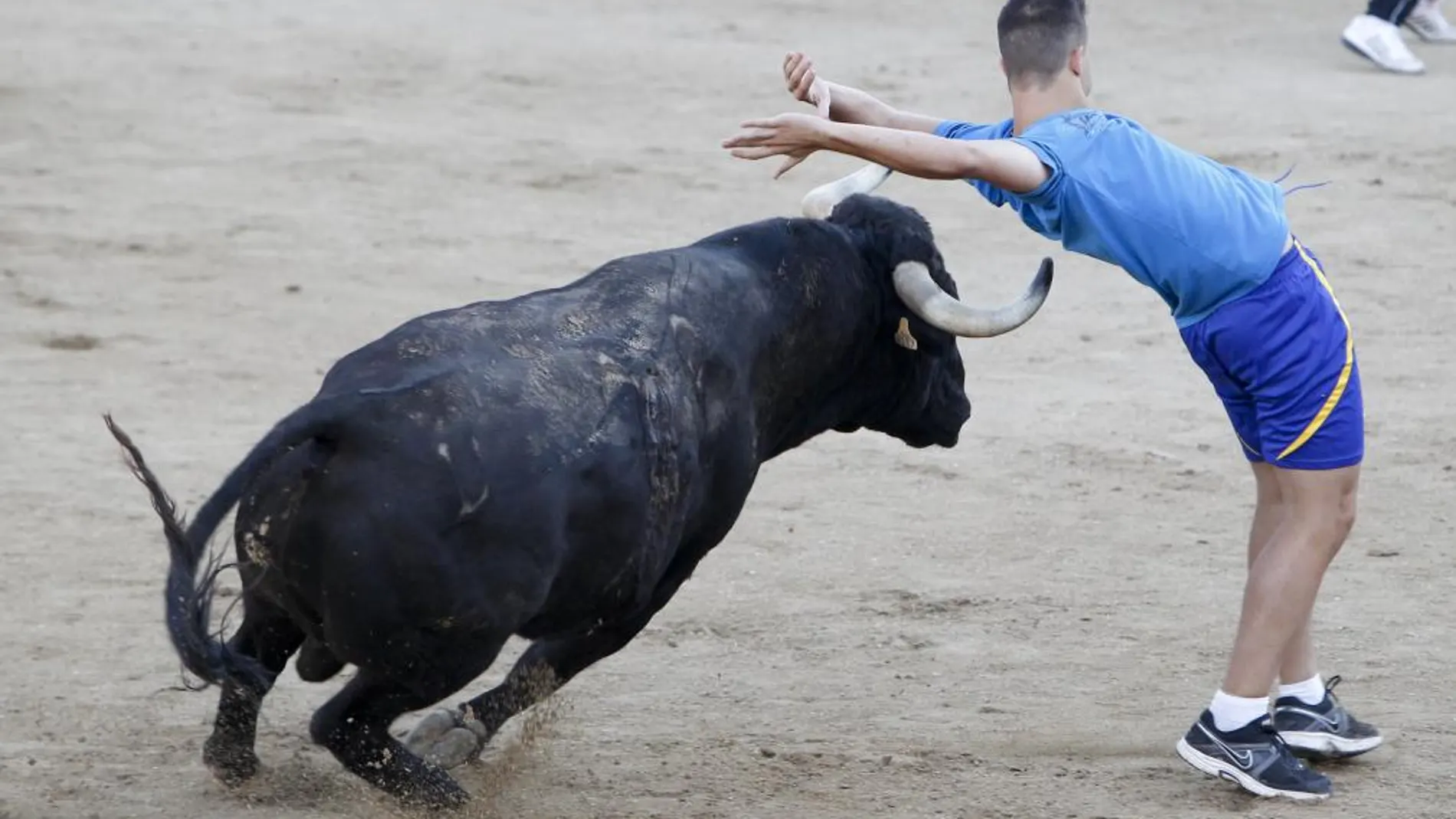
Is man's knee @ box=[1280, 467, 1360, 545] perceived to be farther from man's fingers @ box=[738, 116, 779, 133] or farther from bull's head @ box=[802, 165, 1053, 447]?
man's fingers @ box=[738, 116, 779, 133]

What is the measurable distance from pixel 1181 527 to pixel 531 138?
5213mm

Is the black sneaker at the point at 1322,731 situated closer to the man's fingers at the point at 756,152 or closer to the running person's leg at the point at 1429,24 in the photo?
the man's fingers at the point at 756,152

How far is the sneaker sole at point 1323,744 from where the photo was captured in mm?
4922

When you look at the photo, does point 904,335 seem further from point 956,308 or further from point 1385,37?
point 1385,37

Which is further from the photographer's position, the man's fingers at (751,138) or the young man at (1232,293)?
the young man at (1232,293)

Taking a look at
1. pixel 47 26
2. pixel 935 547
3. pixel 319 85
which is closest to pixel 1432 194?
pixel 935 547

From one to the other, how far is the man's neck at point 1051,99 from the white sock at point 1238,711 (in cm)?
137

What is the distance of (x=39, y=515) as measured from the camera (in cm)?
641

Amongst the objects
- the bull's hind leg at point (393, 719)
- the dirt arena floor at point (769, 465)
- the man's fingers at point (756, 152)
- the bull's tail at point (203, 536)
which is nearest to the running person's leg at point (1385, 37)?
the dirt arena floor at point (769, 465)

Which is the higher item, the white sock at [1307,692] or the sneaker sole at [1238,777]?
the white sock at [1307,692]

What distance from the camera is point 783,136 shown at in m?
4.24

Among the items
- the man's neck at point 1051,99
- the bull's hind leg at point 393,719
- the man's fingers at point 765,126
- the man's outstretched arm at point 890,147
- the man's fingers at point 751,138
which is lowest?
the bull's hind leg at point 393,719

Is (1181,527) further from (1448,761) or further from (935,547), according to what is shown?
(1448,761)

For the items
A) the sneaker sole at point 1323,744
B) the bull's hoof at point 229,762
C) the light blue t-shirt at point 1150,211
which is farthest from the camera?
the sneaker sole at point 1323,744
